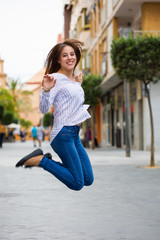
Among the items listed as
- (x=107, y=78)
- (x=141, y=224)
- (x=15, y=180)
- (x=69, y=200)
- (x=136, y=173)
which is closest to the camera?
(x=141, y=224)

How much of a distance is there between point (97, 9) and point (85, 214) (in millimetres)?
37358

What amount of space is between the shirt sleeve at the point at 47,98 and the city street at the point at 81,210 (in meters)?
1.25

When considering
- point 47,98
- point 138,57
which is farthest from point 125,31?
point 47,98

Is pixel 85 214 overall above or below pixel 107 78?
below

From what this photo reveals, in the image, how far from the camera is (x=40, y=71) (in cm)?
15912

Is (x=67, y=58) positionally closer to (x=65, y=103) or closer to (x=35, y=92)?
(x=65, y=103)

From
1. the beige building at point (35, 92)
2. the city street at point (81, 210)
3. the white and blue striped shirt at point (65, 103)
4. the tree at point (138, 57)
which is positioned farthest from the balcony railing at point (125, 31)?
the beige building at point (35, 92)

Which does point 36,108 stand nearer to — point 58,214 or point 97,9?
point 97,9

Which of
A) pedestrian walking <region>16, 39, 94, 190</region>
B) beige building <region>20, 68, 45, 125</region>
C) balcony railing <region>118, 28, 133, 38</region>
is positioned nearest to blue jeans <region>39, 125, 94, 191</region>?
pedestrian walking <region>16, 39, 94, 190</region>

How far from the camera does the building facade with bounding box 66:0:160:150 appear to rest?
95.2ft

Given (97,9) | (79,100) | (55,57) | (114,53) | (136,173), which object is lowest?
(136,173)

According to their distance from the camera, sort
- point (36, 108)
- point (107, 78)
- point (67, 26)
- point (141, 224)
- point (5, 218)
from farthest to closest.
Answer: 1. point (36, 108)
2. point (67, 26)
3. point (107, 78)
4. point (5, 218)
5. point (141, 224)

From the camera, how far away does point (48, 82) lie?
508cm

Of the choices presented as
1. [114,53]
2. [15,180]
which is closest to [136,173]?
[15,180]
